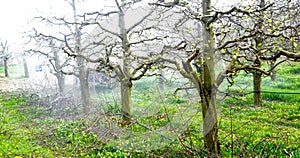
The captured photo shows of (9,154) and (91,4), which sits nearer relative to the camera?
(9,154)

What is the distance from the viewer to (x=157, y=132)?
682 cm

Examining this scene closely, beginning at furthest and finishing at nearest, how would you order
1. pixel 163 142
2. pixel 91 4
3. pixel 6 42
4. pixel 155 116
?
pixel 6 42 < pixel 91 4 < pixel 155 116 < pixel 163 142

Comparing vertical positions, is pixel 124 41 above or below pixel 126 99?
above

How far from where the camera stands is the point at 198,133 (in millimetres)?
8391

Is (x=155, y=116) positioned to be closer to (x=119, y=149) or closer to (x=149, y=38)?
(x=149, y=38)

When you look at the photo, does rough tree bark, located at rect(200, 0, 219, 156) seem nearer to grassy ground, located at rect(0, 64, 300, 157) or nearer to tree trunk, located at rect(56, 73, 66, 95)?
grassy ground, located at rect(0, 64, 300, 157)

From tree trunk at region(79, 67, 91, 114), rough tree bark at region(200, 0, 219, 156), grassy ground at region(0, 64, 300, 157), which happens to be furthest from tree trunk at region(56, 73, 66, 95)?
rough tree bark at region(200, 0, 219, 156)

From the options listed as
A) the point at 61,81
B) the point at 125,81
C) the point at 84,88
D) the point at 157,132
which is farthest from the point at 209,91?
the point at 61,81

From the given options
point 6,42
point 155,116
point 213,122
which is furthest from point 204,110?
point 6,42

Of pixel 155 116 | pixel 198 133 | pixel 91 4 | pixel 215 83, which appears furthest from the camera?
pixel 91 4

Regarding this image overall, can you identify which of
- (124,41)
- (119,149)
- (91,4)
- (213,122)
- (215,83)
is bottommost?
(119,149)

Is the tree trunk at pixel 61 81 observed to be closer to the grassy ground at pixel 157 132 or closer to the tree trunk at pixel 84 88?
the grassy ground at pixel 157 132

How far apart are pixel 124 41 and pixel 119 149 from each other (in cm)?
412

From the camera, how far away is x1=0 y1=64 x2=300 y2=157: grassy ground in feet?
21.3
